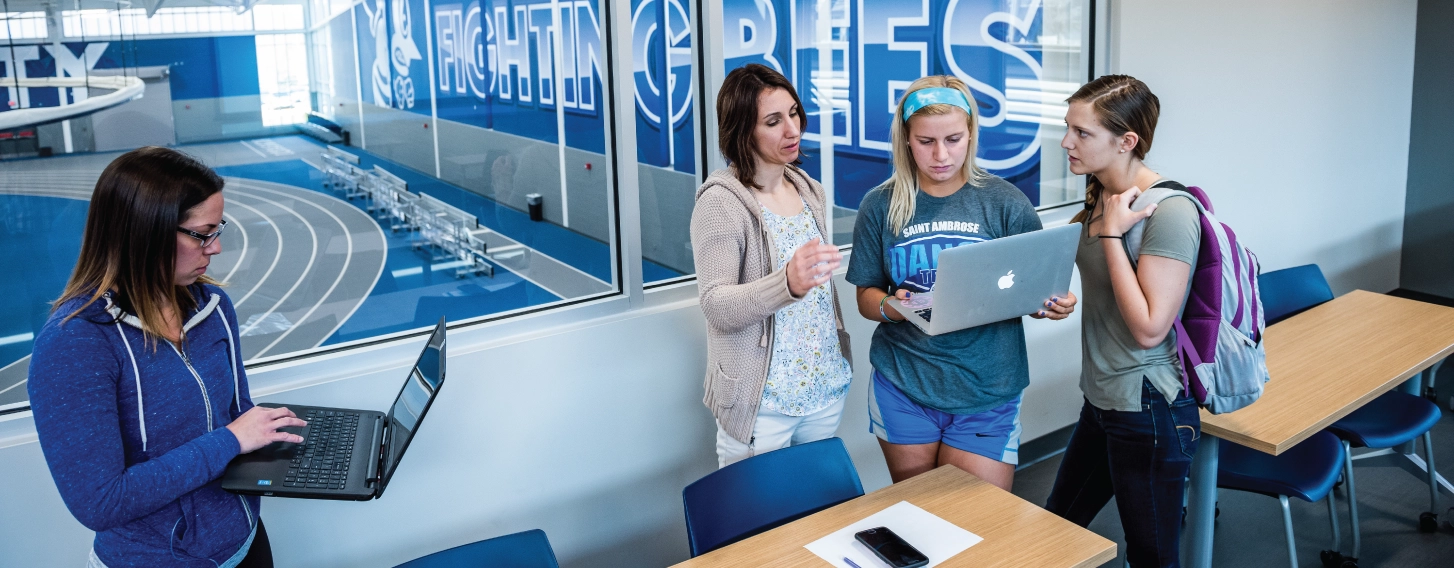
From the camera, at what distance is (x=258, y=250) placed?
2359mm

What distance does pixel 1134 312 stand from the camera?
216 cm

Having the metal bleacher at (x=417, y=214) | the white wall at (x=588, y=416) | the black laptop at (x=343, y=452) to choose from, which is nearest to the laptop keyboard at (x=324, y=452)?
the black laptop at (x=343, y=452)

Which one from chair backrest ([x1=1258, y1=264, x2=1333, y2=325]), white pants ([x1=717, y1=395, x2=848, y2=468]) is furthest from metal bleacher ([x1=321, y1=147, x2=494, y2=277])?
chair backrest ([x1=1258, y1=264, x2=1333, y2=325])

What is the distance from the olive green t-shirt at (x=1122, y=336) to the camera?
213cm

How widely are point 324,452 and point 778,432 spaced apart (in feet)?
3.35

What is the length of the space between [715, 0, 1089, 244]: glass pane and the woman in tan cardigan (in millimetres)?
807

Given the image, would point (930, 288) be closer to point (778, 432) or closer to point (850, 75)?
point (778, 432)

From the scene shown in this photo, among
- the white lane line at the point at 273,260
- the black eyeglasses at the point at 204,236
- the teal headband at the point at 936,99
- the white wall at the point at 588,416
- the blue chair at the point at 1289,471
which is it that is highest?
the teal headband at the point at 936,99

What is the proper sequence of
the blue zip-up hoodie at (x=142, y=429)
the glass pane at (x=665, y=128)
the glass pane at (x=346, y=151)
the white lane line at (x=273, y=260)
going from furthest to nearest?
the glass pane at (x=665, y=128) < the white lane line at (x=273, y=260) < the glass pane at (x=346, y=151) < the blue zip-up hoodie at (x=142, y=429)

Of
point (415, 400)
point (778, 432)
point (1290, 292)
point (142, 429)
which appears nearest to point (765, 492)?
point (778, 432)

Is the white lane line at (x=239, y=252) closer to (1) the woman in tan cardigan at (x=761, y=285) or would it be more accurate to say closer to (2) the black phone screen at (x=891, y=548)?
(1) the woman in tan cardigan at (x=761, y=285)

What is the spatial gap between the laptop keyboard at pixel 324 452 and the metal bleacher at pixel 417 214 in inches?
30.2

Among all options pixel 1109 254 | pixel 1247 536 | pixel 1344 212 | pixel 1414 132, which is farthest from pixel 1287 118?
pixel 1109 254

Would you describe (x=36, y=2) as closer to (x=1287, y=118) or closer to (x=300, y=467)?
(x=300, y=467)
